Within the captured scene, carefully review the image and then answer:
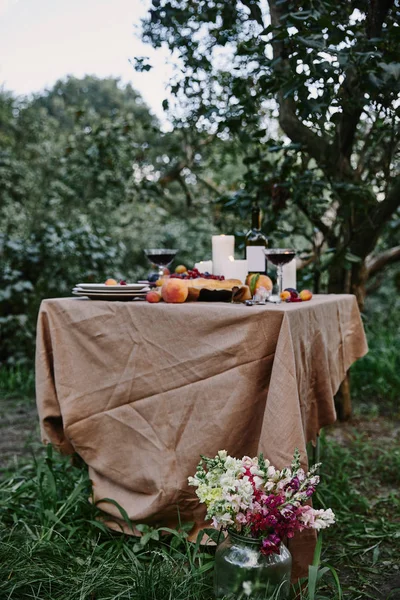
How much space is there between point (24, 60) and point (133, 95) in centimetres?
1201

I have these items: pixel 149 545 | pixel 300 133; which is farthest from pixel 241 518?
pixel 300 133

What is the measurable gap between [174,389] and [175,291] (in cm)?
31

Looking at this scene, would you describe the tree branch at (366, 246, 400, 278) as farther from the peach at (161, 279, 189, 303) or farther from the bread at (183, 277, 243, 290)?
the peach at (161, 279, 189, 303)

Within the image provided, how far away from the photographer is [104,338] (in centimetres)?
188

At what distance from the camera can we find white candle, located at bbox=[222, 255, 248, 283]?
2064 millimetres

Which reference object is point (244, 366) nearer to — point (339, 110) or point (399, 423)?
point (339, 110)

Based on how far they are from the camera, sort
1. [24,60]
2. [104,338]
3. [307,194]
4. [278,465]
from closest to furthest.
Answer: [278,465] → [104,338] → [307,194] → [24,60]

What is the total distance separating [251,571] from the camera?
1341 millimetres

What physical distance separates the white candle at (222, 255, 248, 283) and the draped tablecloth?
0.32 meters

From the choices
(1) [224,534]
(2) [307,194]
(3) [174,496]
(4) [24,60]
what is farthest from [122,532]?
(4) [24,60]

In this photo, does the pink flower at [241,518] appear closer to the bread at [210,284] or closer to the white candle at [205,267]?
the bread at [210,284]

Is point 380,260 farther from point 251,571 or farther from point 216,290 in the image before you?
point 251,571

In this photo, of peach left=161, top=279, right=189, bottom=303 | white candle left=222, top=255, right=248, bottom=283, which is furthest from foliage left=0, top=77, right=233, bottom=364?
peach left=161, top=279, right=189, bottom=303

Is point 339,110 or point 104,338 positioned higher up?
point 339,110
